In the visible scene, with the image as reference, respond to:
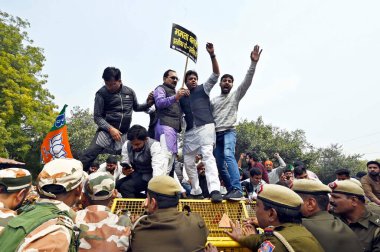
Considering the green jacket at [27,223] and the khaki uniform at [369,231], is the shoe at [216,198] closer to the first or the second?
the khaki uniform at [369,231]

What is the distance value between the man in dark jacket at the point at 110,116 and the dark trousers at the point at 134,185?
80 cm

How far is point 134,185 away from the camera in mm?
4457

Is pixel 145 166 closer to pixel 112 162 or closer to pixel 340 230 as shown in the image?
pixel 112 162

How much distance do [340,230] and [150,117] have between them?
3.69 meters

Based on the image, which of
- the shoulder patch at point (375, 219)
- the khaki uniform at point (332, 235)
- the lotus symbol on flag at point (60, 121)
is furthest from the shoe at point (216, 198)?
the lotus symbol on flag at point (60, 121)

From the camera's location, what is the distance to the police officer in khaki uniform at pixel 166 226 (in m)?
2.59

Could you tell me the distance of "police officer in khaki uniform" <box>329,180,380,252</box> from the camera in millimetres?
3355

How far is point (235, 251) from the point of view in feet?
10.0

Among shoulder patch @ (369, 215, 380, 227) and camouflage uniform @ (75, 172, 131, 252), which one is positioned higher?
shoulder patch @ (369, 215, 380, 227)

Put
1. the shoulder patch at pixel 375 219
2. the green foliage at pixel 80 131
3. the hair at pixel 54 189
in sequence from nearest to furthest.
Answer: the hair at pixel 54 189 → the shoulder patch at pixel 375 219 → the green foliage at pixel 80 131

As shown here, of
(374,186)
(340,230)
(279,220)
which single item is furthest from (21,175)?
(374,186)

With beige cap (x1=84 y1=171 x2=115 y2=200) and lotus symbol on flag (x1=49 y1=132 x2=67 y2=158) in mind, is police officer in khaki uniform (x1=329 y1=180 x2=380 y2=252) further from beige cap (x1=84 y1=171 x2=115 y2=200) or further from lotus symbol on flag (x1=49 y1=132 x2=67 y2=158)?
lotus symbol on flag (x1=49 y1=132 x2=67 y2=158)

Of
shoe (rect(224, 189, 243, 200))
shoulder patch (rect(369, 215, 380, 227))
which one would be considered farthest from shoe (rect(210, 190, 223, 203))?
shoulder patch (rect(369, 215, 380, 227))

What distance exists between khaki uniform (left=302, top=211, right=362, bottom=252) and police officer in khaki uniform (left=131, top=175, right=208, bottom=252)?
1.12 m
